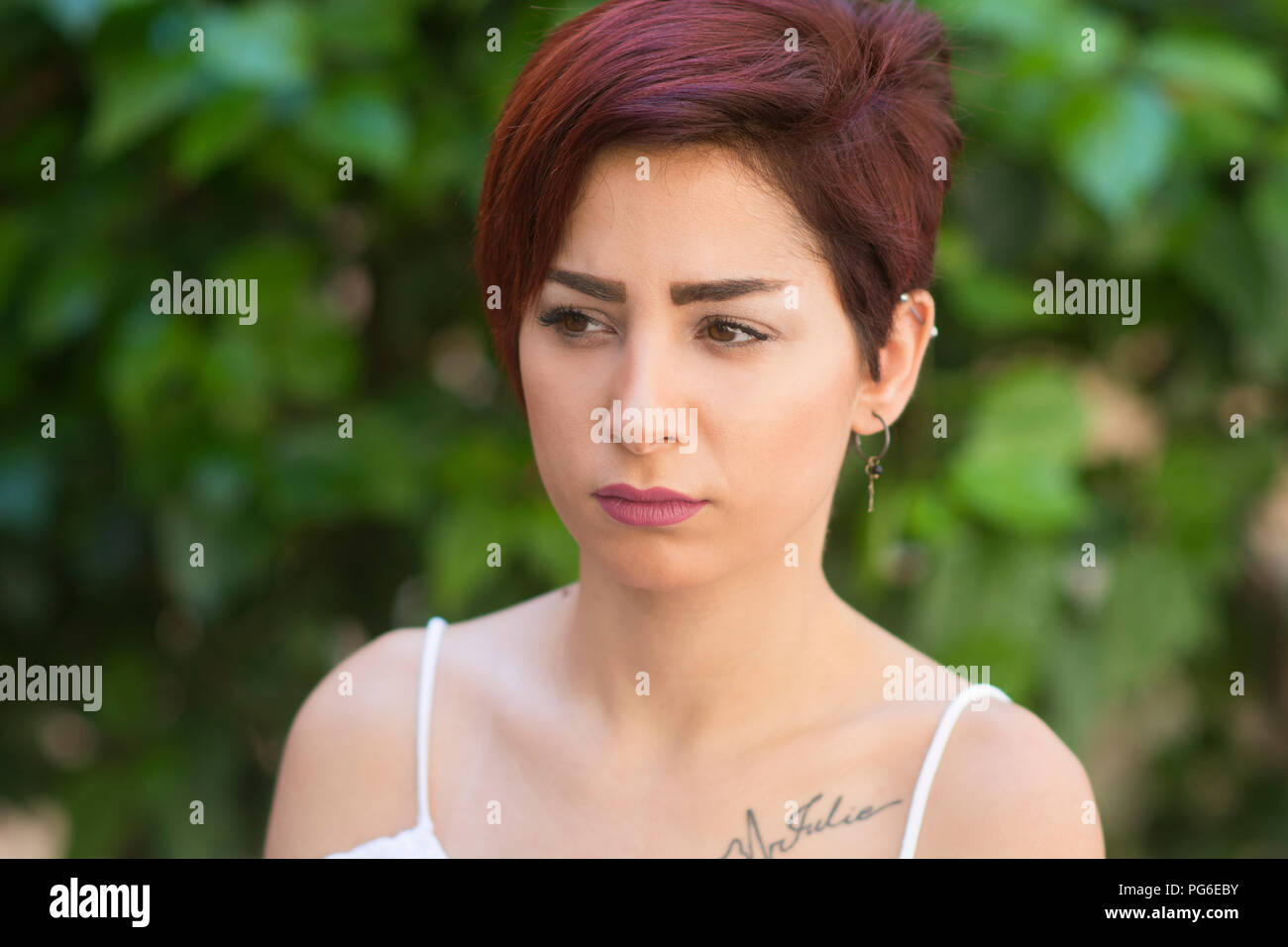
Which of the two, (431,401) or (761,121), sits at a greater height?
(761,121)

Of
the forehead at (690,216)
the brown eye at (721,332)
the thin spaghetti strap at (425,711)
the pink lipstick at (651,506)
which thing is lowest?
the thin spaghetti strap at (425,711)

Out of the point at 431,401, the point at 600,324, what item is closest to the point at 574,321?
the point at 600,324

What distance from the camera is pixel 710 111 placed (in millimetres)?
1066

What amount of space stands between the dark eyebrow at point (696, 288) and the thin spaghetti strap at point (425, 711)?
518 millimetres

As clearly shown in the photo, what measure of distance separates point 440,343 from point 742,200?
52.8 inches

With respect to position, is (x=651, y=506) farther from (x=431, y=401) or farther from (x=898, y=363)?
(x=431, y=401)

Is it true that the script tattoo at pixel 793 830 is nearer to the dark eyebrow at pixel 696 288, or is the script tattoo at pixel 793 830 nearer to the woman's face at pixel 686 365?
the woman's face at pixel 686 365

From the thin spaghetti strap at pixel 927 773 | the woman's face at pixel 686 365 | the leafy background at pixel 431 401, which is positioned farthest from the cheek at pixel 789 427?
the leafy background at pixel 431 401

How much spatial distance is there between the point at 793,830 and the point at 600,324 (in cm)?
48

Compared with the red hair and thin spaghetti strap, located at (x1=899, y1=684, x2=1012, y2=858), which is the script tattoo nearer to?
thin spaghetti strap, located at (x1=899, y1=684, x2=1012, y2=858)

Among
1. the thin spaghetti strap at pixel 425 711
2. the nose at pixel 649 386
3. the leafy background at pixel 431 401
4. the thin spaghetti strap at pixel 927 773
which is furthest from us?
the leafy background at pixel 431 401

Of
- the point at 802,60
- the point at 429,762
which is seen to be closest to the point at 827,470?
the point at 802,60

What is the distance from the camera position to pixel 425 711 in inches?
55.2

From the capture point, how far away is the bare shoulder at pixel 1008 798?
45.6 inches
